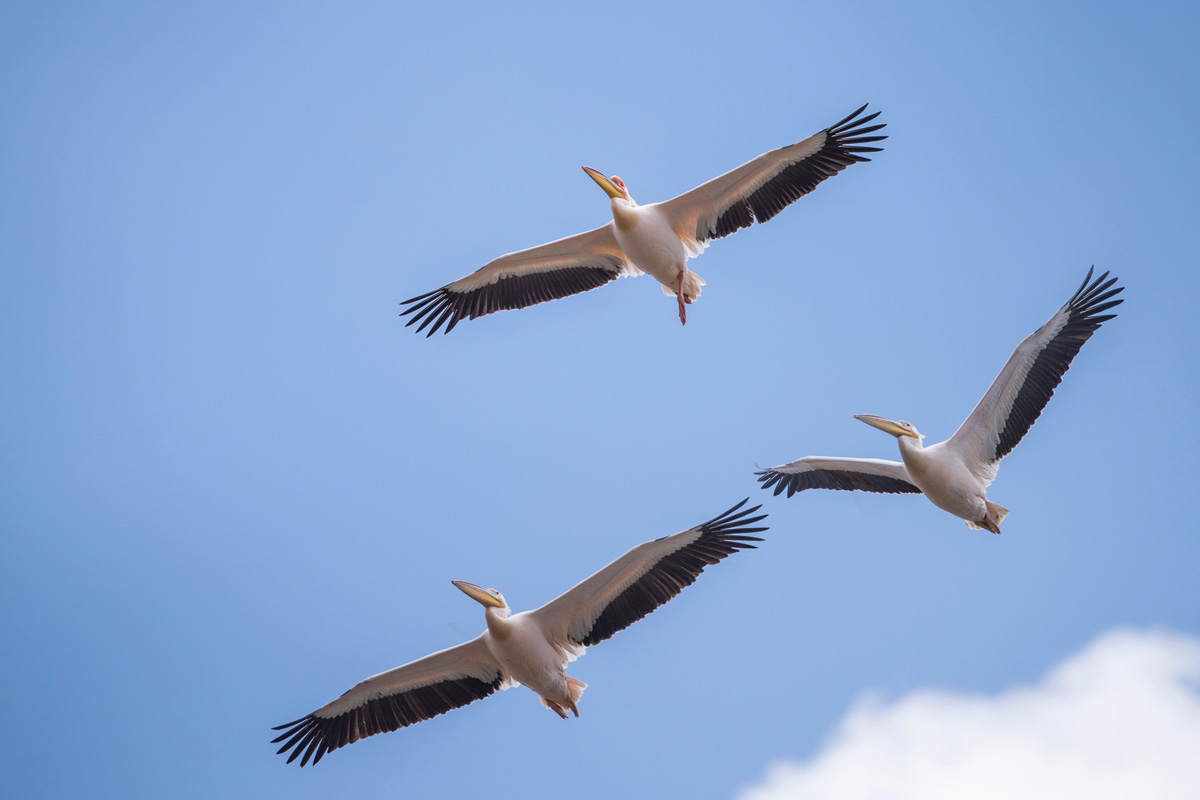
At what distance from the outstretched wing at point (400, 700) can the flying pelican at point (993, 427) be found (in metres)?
3.65

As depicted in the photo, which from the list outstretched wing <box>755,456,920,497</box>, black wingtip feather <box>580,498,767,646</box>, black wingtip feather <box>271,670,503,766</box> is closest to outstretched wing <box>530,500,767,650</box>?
black wingtip feather <box>580,498,767,646</box>

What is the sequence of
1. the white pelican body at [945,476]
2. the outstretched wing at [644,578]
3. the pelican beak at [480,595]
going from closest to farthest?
the outstretched wing at [644,578] < the pelican beak at [480,595] < the white pelican body at [945,476]

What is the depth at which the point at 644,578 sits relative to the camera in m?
8.48

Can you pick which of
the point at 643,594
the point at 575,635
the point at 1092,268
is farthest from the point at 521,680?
the point at 1092,268

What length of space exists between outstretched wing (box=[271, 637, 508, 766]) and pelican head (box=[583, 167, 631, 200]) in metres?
4.49

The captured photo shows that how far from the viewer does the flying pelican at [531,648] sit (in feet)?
27.5

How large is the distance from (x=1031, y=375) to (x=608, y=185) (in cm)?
428

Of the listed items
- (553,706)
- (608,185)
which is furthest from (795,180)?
(553,706)

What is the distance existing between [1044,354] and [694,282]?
10.9 ft

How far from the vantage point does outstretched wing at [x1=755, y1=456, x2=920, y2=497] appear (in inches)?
397

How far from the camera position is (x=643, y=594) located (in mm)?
8508

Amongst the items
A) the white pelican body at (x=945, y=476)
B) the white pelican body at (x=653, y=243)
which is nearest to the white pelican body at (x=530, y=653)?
the white pelican body at (x=945, y=476)

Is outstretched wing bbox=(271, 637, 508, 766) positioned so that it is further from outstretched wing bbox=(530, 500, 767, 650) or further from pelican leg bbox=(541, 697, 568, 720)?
outstretched wing bbox=(530, 500, 767, 650)

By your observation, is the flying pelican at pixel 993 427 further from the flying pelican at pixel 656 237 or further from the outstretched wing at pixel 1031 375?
the flying pelican at pixel 656 237
